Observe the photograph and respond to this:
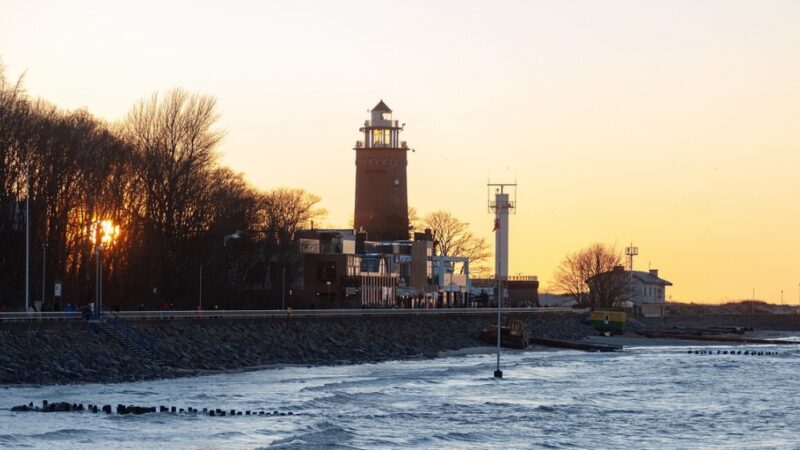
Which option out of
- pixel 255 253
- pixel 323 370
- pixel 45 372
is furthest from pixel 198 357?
pixel 255 253

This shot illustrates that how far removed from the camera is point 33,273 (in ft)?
282

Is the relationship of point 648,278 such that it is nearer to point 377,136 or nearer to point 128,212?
point 377,136

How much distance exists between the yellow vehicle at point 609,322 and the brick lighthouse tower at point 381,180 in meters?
24.2

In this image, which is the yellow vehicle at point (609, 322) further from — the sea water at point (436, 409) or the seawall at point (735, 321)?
the sea water at point (436, 409)

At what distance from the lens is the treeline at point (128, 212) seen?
8662cm

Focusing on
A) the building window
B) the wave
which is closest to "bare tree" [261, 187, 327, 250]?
the building window

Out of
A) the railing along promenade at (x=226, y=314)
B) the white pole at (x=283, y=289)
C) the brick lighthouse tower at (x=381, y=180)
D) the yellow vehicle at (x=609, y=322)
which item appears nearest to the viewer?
the railing along promenade at (x=226, y=314)

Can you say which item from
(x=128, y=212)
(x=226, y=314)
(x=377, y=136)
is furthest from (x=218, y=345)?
(x=377, y=136)

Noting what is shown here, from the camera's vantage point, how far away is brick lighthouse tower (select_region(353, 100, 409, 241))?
146 metres

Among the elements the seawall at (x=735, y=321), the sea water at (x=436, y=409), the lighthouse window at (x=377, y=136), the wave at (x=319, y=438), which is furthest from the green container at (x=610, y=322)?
the wave at (x=319, y=438)

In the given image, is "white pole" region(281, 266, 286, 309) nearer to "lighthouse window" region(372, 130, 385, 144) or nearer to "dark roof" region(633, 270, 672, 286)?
"lighthouse window" region(372, 130, 385, 144)

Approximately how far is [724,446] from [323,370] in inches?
1288

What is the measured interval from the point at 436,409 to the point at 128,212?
4716 cm

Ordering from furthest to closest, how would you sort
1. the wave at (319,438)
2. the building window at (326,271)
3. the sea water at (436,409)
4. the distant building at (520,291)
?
the distant building at (520,291)
the building window at (326,271)
the sea water at (436,409)
the wave at (319,438)
